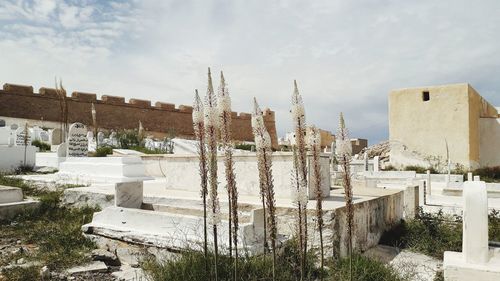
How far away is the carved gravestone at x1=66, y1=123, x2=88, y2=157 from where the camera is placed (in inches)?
512

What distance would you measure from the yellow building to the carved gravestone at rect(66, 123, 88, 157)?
17.0 meters

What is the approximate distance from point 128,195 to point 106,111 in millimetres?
26670

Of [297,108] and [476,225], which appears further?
[476,225]

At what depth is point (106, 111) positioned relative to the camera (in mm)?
30531

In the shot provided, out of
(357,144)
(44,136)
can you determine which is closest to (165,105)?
(44,136)

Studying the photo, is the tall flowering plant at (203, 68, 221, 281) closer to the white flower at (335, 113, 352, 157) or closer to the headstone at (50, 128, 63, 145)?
the white flower at (335, 113, 352, 157)

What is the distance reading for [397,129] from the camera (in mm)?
22391

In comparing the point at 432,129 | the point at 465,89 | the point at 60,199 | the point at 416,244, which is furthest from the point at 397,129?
the point at 60,199

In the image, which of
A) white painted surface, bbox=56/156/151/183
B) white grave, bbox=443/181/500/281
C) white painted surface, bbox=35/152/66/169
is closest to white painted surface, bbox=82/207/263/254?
white grave, bbox=443/181/500/281

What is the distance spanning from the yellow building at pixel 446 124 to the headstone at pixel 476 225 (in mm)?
18873

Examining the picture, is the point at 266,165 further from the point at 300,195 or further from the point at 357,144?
the point at 357,144

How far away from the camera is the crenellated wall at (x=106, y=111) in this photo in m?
26.8

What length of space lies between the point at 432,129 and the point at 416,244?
672 inches

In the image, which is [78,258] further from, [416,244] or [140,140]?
[140,140]
